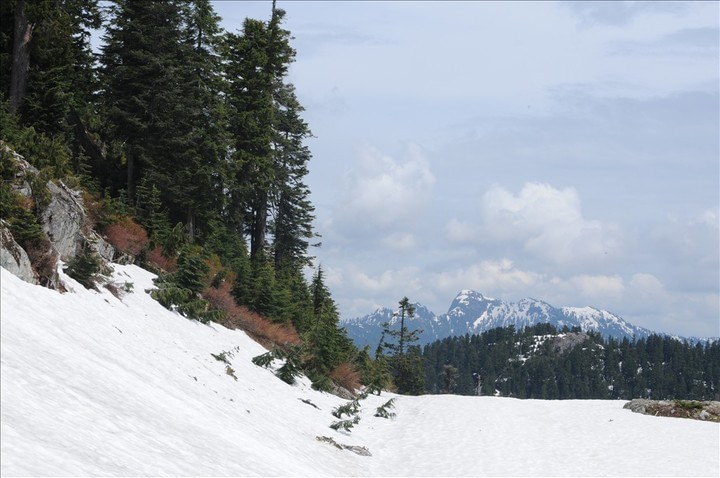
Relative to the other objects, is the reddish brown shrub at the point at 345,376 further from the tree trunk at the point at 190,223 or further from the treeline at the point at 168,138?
the tree trunk at the point at 190,223

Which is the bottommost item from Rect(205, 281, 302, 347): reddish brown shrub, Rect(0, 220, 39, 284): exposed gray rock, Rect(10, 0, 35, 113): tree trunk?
Rect(205, 281, 302, 347): reddish brown shrub

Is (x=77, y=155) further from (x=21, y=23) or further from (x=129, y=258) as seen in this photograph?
(x=129, y=258)

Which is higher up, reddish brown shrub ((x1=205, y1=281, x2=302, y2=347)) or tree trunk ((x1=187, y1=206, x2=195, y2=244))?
tree trunk ((x1=187, y1=206, x2=195, y2=244))

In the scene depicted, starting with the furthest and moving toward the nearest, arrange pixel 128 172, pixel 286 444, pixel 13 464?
pixel 128 172 → pixel 286 444 → pixel 13 464

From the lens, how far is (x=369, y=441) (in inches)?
796

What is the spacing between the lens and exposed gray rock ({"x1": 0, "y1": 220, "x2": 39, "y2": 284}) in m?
11.8

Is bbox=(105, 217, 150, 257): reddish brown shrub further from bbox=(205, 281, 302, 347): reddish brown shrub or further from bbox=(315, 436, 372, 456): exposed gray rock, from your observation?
bbox=(315, 436, 372, 456): exposed gray rock

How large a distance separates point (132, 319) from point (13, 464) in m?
→ 10.1

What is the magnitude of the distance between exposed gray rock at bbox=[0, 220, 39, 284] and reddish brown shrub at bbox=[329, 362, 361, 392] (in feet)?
59.3

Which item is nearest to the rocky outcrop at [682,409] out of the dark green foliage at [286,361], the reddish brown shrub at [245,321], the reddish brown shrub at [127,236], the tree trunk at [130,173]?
the reddish brown shrub at [245,321]

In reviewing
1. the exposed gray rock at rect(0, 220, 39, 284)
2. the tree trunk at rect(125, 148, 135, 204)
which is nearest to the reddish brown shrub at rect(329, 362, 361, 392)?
the tree trunk at rect(125, 148, 135, 204)

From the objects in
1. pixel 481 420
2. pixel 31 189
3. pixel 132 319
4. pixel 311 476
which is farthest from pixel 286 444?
pixel 481 420

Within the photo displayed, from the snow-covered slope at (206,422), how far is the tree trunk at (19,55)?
8594 millimetres

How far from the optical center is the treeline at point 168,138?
21.9 m
